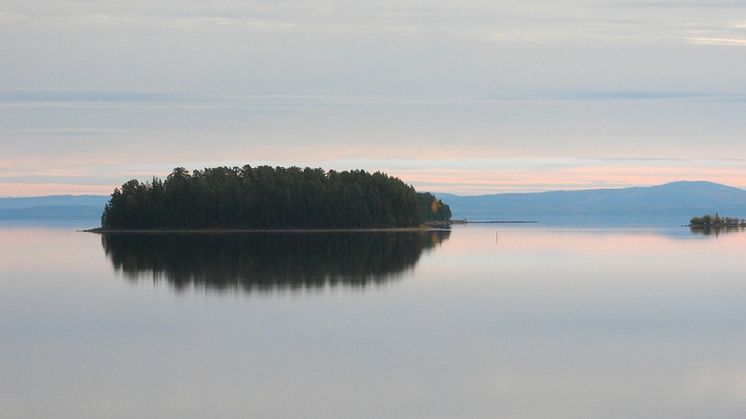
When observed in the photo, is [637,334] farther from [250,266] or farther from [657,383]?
[250,266]

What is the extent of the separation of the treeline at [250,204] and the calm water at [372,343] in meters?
78.5

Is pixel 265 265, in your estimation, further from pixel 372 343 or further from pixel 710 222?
pixel 710 222

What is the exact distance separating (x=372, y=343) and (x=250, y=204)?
105 meters

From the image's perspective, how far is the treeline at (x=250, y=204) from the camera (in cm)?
12988

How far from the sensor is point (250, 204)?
131m

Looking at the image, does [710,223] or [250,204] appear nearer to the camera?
[250,204]

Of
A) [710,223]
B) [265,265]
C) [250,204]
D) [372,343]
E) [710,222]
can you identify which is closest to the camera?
[372,343]

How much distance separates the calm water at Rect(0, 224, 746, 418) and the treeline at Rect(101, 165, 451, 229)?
258 ft

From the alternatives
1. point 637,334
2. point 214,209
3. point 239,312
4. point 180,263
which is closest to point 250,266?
point 180,263

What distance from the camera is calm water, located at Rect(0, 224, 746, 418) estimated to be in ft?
64.6

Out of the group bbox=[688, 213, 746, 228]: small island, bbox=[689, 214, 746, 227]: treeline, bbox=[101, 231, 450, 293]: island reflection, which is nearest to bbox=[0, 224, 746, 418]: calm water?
bbox=[101, 231, 450, 293]: island reflection

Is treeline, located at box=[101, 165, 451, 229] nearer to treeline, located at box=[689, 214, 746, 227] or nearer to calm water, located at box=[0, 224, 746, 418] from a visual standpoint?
treeline, located at box=[689, 214, 746, 227]

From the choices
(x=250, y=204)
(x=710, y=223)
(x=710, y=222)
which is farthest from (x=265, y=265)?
(x=710, y=222)

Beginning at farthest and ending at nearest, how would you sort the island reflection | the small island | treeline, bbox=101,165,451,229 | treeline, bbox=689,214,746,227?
treeline, bbox=689,214,746,227
the small island
treeline, bbox=101,165,451,229
the island reflection
